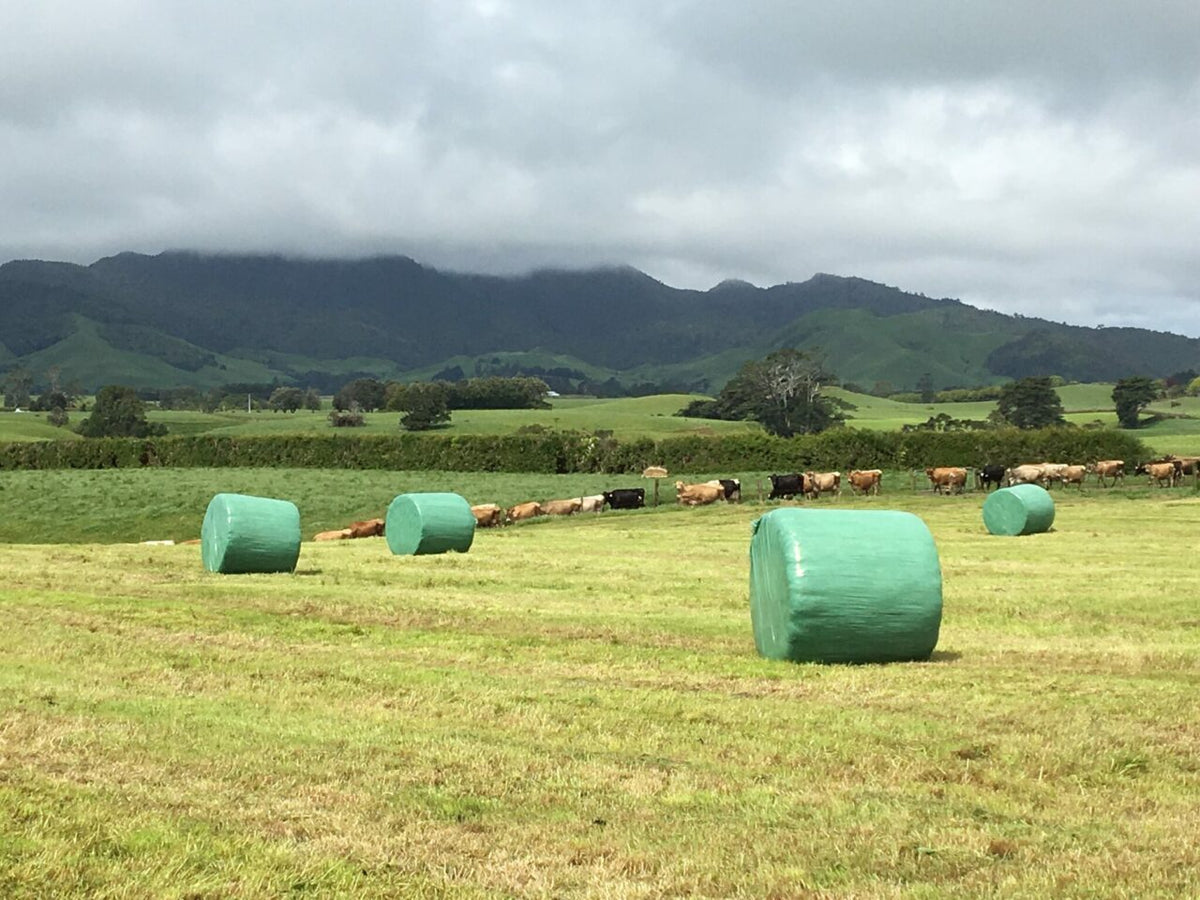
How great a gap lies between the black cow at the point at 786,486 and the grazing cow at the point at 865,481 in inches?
93.7

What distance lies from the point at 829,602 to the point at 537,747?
16.7ft

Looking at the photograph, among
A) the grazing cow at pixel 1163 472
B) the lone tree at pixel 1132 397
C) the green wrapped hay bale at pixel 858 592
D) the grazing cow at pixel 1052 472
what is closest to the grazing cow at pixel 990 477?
the grazing cow at pixel 1052 472

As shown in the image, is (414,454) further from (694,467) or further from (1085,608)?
(1085,608)

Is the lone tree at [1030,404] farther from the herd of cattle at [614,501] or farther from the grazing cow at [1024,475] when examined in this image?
the herd of cattle at [614,501]

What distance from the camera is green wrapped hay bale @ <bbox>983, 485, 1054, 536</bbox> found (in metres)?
37.7

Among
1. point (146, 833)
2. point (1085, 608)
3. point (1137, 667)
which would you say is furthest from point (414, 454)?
point (146, 833)

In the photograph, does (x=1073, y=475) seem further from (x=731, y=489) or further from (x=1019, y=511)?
(x=1019, y=511)

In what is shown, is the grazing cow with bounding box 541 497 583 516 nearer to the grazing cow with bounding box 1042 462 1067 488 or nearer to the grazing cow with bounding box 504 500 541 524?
the grazing cow with bounding box 504 500 541 524

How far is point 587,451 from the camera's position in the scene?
70.3 metres

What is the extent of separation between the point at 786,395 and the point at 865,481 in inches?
3247

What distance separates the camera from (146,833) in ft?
23.7

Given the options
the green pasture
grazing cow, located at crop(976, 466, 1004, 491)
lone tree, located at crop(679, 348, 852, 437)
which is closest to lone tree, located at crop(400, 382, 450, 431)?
the green pasture

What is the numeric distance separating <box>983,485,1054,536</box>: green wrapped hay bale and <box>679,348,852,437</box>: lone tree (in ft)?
297

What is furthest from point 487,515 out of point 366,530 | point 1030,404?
point 1030,404
